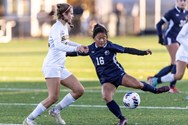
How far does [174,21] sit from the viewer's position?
16641mm

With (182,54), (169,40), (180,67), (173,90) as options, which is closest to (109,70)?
(182,54)

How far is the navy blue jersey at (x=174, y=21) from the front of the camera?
16.5 meters

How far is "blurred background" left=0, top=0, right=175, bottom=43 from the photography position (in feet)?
162

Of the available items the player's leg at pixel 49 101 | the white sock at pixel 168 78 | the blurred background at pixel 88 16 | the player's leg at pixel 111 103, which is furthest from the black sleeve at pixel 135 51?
the blurred background at pixel 88 16

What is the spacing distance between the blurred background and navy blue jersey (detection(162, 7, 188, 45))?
104 feet

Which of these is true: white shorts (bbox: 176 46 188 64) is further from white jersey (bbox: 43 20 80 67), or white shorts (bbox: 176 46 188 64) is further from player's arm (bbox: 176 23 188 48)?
white jersey (bbox: 43 20 80 67)

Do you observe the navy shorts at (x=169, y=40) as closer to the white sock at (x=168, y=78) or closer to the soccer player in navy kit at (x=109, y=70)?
the white sock at (x=168, y=78)

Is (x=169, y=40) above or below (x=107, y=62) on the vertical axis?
below

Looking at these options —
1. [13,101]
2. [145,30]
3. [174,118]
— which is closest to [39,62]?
[13,101]

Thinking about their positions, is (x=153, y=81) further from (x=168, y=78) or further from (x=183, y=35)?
(x=183, y=35)


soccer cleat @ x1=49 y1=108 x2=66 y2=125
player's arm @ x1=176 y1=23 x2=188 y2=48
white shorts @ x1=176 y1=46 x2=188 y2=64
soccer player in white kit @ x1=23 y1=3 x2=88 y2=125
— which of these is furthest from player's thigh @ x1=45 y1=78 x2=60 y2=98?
white shorts @ x1=176 y1=46 x2=188 y2=64

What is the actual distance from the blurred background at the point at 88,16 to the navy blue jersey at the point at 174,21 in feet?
104

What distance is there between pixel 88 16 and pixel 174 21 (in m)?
34.1

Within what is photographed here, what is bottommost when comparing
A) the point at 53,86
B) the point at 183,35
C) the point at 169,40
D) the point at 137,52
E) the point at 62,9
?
the point at 169,40
